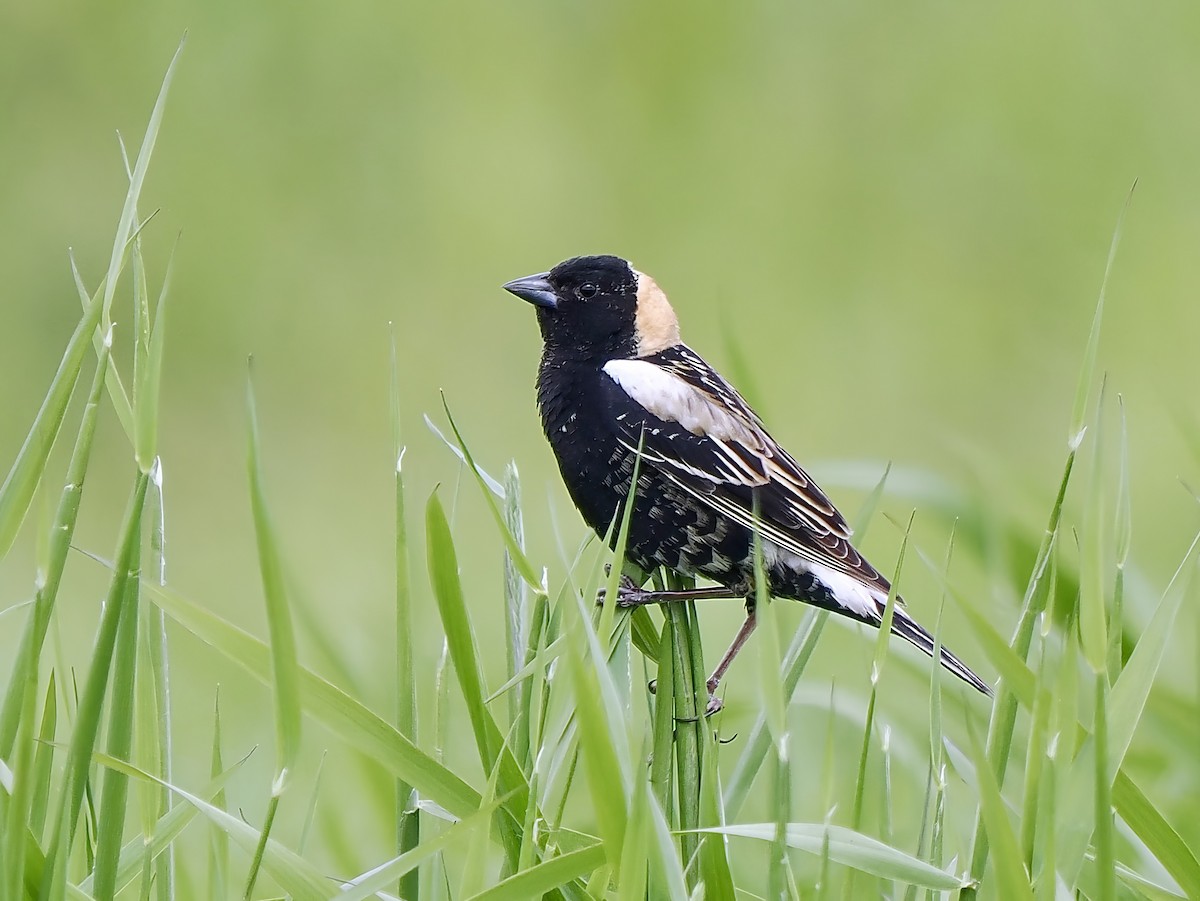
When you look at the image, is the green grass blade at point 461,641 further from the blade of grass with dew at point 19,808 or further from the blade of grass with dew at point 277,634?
the blade of grass with dew at point 19,808

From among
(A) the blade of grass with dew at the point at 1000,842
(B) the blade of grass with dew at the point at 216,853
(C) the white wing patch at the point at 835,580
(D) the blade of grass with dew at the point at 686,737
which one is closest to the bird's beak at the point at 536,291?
(C) the white wing patch at the point at 835,580

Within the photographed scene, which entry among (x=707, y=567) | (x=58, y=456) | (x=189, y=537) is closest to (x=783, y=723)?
(x=707, y=567)

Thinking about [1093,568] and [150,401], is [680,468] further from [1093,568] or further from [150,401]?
[150,401]

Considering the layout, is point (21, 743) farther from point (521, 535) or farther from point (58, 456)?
point (58, 456)

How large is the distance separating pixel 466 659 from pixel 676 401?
136 centimetres

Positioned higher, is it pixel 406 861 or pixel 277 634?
pixel 277 634

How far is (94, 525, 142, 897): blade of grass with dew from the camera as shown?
1.18 m

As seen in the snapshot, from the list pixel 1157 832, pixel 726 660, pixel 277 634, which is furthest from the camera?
pixel 726 660

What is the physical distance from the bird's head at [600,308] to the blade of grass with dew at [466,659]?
1444mm

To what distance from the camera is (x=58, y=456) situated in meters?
6.39

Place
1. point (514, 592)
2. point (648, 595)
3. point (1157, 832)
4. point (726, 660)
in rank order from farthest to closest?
point (726, 660), point (648, 595), point (514, 592), point (1157, 832)

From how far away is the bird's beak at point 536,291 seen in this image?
2.80 metres

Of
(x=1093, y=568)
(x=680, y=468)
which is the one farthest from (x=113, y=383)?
(x=680, y=468)

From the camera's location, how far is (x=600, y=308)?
2824 mm
